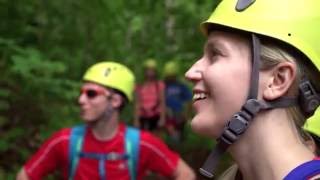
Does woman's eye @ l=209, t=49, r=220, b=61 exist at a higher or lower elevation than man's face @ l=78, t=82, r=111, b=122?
higher

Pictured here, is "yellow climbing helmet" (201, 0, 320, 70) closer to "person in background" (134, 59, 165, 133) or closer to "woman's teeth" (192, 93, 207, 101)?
"woman's teeth" (192, 93, 207, 101)

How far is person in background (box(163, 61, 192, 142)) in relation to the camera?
1257cm

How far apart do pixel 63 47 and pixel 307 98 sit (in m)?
6.66

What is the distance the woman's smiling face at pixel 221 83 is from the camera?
6.91 feet

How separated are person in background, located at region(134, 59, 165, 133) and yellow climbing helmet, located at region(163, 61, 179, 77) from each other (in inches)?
12.2

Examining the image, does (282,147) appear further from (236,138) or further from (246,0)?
(246,0)

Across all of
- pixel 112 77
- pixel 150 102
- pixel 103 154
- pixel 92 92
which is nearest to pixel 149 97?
pixel 150 102

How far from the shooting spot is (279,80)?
6.91 ft

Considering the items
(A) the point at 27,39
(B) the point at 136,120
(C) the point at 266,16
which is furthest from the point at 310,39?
(B) the point at 136,120

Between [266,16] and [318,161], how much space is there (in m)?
0.45

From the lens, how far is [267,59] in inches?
82.8

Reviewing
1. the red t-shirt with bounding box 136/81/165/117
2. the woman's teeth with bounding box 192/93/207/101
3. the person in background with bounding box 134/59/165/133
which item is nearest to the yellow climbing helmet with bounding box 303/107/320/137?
the woman's teeth with bounding box 192/93/207/101

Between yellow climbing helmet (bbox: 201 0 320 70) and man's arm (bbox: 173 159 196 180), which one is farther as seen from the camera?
man's arm (bbox: 173 159 196 180)

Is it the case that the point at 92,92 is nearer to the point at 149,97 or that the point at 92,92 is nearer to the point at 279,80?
the point at 279,80
